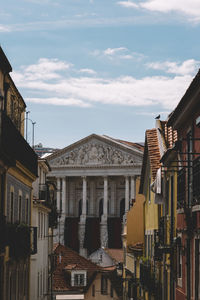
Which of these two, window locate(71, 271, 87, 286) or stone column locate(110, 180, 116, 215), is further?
stone column locate(110, 180, 116, 215)

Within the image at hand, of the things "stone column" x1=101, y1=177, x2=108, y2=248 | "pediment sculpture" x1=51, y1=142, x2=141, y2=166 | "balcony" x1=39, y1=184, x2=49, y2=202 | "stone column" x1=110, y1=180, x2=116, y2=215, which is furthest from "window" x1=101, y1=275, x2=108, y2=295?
"stone column" x1=110, y1=180, x2=116, y2=215

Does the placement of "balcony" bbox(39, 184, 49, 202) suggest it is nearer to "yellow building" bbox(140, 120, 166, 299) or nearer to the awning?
"yellow building" bbox(140, 120, 166, 299)

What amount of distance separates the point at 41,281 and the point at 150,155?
39.7 ft

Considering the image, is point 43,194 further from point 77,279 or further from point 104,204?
point 104,204

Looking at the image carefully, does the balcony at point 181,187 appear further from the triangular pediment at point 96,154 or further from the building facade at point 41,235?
the triangular pediment at point 96,154

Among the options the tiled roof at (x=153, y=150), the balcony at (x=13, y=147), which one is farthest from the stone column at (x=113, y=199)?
the balcony at (x=13, y=147)

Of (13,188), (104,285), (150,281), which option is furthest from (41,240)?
(104,285)

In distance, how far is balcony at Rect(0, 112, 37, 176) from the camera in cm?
2058

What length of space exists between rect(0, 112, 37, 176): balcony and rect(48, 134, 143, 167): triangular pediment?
89.7 metres

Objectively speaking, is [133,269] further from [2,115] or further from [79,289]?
[2,115]

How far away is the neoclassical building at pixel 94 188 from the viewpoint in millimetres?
119438

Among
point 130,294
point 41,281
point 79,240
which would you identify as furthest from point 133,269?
point 79,240

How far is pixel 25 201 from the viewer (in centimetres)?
A: 3027

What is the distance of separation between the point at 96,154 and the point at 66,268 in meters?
66.0
